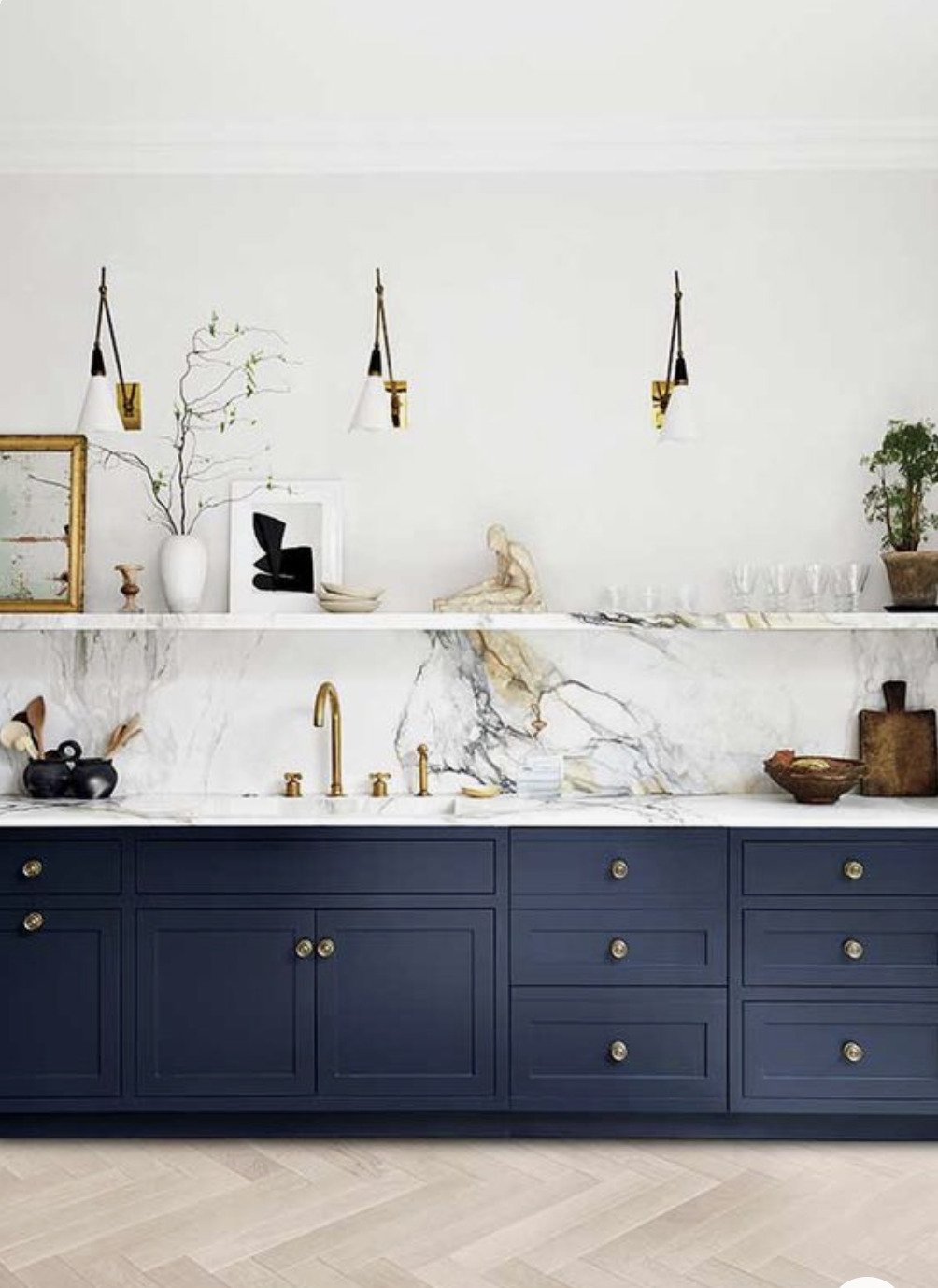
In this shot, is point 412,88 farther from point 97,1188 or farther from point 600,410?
point 97,1188

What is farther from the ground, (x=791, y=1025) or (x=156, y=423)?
(x=156, y=423)

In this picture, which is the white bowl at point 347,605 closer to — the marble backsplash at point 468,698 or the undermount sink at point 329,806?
the marble backsplash at point 468,698

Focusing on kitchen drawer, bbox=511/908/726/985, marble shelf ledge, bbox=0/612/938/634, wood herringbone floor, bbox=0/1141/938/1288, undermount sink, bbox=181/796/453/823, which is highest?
marble shelf ledge, bbox=0/612/938/634

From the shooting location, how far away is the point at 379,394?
322cm

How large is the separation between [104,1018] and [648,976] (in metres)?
1.44

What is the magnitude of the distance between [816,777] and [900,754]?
410 mm

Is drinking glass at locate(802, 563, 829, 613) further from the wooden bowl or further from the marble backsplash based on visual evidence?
the wooden bowl

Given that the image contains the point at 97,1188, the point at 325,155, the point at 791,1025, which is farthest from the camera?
the point at 325,155

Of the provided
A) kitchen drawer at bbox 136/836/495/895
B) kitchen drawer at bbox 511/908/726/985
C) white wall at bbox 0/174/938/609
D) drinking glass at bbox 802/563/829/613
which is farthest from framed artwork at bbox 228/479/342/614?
drinking glass at bbox 802/563/829/613

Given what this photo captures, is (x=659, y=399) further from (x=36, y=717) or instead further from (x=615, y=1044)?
(x=36, y=717)

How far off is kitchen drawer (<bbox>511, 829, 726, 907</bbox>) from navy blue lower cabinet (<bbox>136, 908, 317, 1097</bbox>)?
1.98ft

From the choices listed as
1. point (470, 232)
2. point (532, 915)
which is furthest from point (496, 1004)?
point (470, 232)

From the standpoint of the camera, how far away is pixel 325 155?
11.5ft

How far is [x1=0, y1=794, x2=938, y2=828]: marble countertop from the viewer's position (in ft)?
10.00
